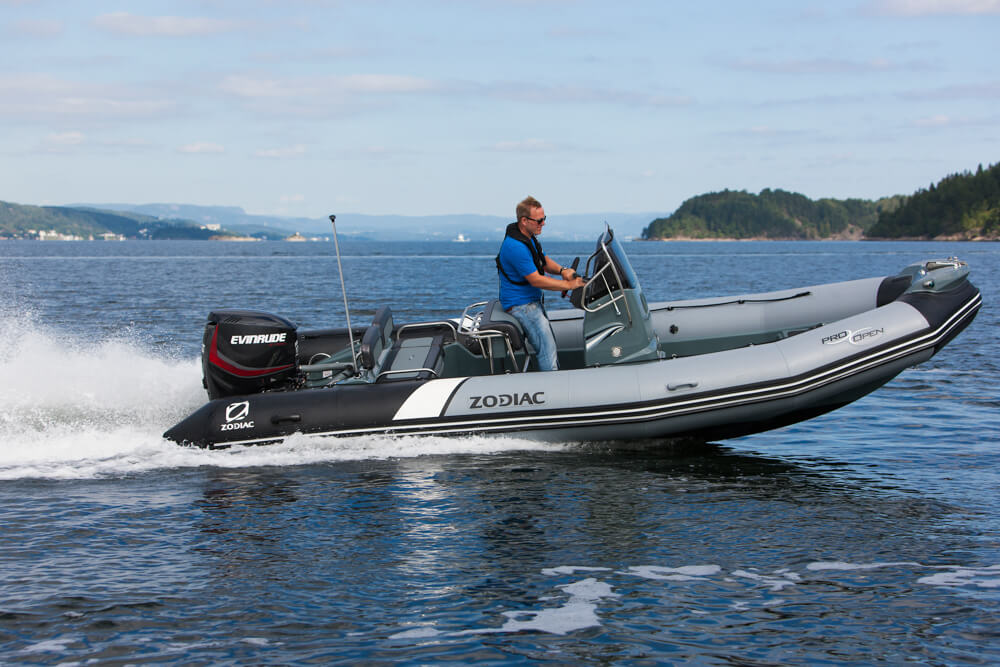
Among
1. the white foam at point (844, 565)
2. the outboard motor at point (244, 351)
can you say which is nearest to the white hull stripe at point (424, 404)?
the outboard motor at point (244, 351)

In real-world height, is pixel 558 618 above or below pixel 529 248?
below

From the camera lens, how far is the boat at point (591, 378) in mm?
7781

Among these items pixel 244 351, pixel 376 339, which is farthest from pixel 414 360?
pixel 244 351

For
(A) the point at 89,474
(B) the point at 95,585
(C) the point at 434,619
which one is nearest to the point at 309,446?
(A) the point at 89,474

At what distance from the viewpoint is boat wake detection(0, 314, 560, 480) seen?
7.88 meters

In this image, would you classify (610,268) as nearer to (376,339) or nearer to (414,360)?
(414,360)

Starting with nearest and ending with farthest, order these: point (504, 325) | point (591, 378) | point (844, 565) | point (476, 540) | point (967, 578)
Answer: point (967, 578) → point (844, 565) → point (476, 540) → point (591, 378) → point (504, 325)

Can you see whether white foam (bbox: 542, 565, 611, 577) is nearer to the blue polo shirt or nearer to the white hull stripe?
the white hull stripe

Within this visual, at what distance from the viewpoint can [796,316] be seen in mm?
9633

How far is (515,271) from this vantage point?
26.8 ft

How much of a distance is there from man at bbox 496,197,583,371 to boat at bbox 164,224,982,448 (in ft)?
1.01

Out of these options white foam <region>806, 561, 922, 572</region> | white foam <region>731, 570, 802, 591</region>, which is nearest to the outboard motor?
white foam <region>731, 570, 802, 591</region>

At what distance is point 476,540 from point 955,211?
16306 cm

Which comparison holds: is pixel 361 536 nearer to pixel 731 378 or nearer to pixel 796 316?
pixel 731 378
